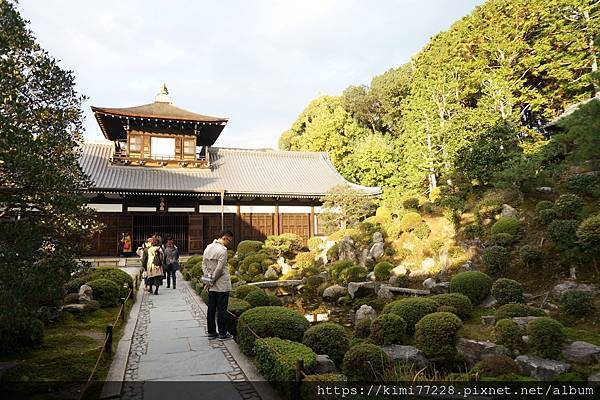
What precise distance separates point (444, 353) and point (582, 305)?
10.7ft

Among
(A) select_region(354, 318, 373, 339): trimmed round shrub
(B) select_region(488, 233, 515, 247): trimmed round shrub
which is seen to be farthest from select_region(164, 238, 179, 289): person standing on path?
(B) select_region(488, 233, 515, 247): trimmed round shrub

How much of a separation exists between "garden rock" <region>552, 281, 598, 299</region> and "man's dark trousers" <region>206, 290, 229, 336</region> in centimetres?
750

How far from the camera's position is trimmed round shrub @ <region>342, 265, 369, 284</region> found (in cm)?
1339

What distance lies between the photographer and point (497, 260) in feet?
33.5

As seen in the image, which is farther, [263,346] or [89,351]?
[89,351]

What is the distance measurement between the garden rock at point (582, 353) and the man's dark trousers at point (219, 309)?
18.9 feet

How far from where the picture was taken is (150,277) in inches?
470

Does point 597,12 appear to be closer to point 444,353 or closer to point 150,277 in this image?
point 444,353

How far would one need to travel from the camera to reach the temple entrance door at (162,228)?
21.2 m

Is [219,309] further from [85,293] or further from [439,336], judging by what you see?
[85,293]

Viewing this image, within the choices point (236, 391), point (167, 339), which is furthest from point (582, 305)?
point (167, 339)

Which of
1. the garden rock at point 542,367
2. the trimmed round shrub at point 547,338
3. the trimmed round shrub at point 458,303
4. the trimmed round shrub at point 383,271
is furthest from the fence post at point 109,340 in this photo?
the trimmed round shrub at point 383,271

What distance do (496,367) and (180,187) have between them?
18.9m

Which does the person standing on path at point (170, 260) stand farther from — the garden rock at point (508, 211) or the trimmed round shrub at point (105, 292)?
the garden rock at point (508, 211)
